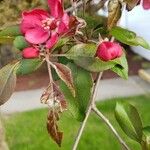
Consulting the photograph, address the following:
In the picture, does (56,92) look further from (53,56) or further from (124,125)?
(124,125)

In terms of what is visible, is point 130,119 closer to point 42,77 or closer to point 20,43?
point 20,43

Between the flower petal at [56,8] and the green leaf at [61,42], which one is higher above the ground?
the flower petal at [56,8]

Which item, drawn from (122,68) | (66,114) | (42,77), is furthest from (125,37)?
(42,77)

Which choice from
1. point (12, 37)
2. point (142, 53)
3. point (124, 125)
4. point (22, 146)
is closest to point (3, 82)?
point (12, 37)

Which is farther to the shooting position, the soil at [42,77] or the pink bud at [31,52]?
the soil at [42,77]

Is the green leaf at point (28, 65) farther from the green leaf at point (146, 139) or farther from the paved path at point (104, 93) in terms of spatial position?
the paved path at point (104, 93)

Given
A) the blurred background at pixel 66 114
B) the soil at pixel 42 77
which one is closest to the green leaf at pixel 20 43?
the blurred background at pixel 66 114

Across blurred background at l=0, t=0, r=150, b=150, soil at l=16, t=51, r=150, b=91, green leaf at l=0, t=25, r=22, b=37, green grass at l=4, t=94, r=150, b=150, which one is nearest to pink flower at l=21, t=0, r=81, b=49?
green leaf at l=0, t=25, r=22, b=37
